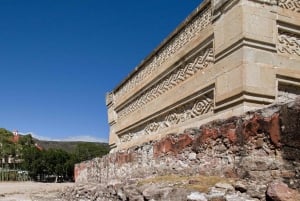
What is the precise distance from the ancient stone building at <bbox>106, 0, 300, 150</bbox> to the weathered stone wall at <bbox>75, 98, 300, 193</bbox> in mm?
1045

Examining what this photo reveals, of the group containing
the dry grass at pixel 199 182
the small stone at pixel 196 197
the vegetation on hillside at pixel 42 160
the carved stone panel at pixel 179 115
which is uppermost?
the carved stone panel at pixel 179 115

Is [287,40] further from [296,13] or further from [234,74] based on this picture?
[234,74]

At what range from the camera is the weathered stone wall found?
3469 millimetres

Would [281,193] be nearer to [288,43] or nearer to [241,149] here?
[241,149]

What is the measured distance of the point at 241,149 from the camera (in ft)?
13.5

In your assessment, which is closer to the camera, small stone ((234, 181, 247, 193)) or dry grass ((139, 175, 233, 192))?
small stone ((234, 181, 247, 193))

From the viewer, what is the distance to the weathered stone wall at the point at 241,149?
3469mm

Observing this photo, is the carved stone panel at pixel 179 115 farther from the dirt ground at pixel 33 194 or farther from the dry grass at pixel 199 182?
the dirt ground at pixel 33 194

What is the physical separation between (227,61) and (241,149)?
2289 millimetres

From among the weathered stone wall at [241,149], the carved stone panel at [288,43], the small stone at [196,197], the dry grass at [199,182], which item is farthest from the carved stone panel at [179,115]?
the small stone at [196,197]

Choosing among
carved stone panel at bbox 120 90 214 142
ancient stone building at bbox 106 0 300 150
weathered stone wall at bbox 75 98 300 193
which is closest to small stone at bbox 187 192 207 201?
weathered stone wall at bbox 75 98 300 193

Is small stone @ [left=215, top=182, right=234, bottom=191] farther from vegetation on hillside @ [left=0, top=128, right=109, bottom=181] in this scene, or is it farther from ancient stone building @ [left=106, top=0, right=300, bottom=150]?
vegetation on hillside @ [left=0, top=128, right=109, bottom=181]

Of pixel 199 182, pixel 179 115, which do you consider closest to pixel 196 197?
pixel 199 182

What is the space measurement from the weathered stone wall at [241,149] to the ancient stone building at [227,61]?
3.43 feet
